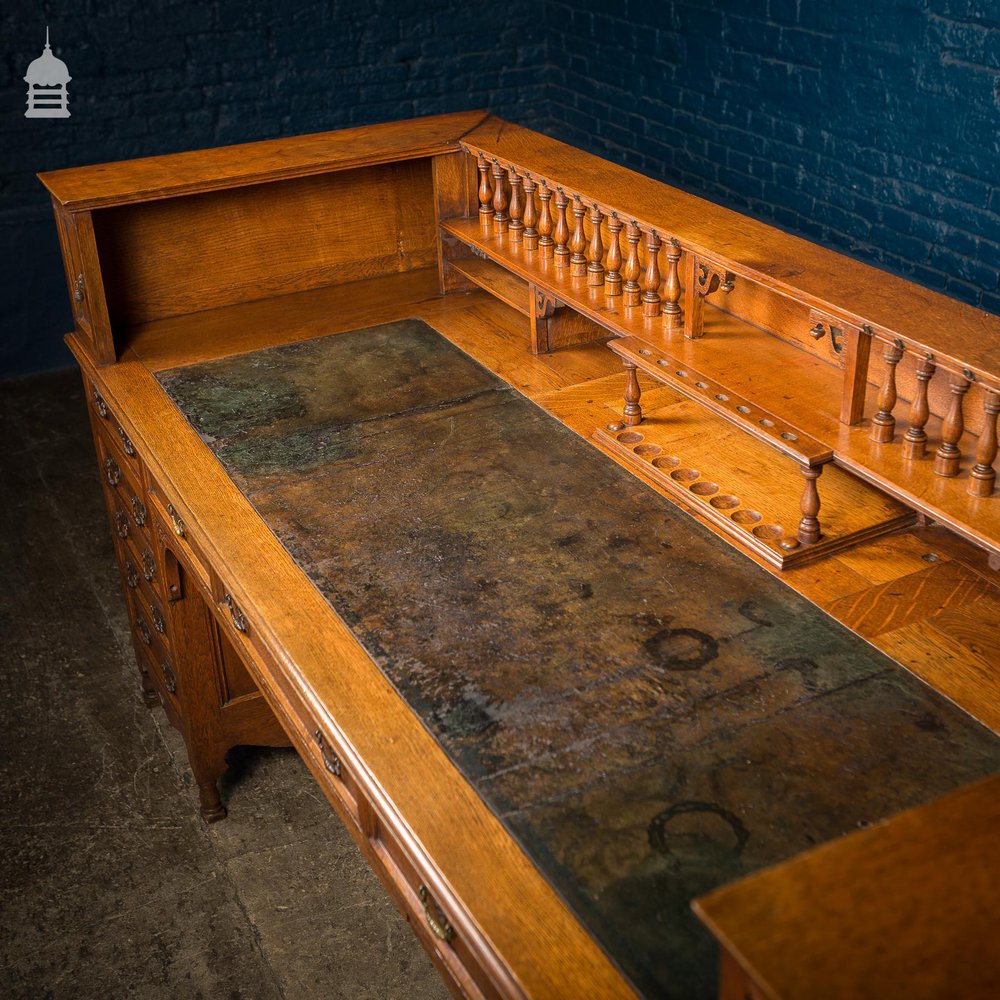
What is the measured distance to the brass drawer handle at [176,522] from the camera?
9.94 ft

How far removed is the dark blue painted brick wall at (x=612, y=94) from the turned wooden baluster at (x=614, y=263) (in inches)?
83.0

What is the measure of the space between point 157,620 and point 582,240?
66.3 inches

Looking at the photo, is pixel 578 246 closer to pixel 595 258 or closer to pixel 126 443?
pixel 595 258

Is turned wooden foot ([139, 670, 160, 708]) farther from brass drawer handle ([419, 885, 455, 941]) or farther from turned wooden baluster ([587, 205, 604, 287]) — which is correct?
brass drawer handle ([419, 885, 455, 941])

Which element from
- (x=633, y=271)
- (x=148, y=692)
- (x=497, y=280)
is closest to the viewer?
(x=633, y=271)

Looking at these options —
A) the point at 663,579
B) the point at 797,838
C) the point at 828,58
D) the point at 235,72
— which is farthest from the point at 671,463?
the point at 235,72

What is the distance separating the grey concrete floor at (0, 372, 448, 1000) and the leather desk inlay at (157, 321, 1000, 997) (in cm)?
124

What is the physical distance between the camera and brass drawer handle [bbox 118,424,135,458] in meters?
3.37

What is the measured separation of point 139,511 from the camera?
11.7 feet

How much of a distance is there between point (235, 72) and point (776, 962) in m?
6.22

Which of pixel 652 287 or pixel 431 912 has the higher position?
pixel 652 287

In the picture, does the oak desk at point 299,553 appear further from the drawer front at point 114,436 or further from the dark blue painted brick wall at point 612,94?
the dark blue painted brick wall at point 612,94

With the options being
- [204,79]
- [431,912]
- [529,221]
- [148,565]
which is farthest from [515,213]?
[204,79]

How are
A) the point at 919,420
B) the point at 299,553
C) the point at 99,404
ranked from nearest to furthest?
the point at 919,420, the point at 299,553, the point at 99,404
